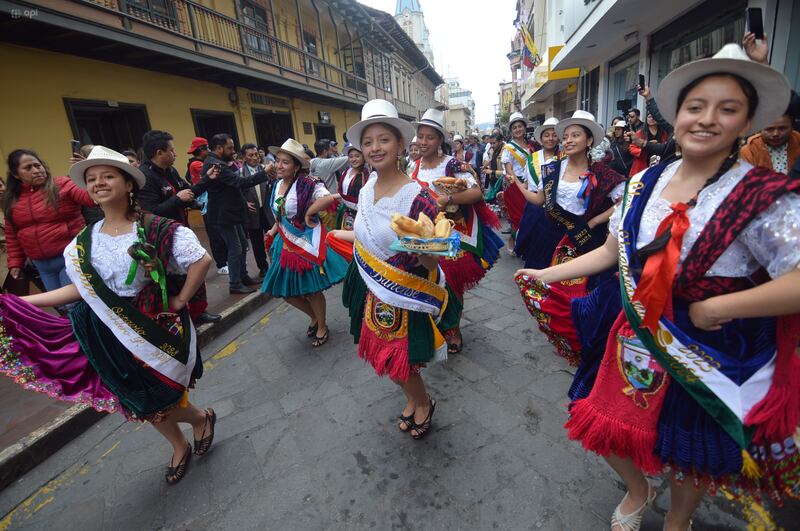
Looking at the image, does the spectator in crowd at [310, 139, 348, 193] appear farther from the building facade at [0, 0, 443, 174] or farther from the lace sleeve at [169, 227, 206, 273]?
Answer: the building facade at [0, 0, 443, 174]

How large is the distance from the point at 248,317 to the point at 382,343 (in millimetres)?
3013

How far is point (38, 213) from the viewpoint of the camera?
3.46 metres

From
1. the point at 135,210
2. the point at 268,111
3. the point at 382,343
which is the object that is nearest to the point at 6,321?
the point at 135,210

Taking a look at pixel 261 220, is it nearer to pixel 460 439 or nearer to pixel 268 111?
pixel 460 439

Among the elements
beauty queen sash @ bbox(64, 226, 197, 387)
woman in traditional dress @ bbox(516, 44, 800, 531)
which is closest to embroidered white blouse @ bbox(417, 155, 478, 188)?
woman in traditional dress @ bbox(516, 44, 800, 531)

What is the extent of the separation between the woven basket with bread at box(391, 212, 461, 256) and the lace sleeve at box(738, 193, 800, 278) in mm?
952

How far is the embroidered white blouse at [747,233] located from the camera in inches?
40.9

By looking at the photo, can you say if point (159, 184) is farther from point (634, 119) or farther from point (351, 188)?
point (634, 119)

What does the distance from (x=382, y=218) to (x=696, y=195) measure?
136 centimetres

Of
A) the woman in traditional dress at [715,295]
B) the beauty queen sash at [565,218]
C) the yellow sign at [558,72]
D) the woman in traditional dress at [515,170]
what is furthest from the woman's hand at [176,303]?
the yellow sign at [558,72]

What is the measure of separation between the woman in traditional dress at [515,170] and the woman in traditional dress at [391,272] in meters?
1.80

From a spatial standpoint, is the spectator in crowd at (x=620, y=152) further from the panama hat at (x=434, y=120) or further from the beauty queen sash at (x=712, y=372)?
the beauty queen sash at (x=712, y=372)

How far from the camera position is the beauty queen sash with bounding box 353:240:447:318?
2.12m

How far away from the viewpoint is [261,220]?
19.5ft
